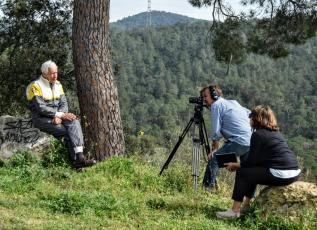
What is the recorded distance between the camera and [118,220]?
18.3ft

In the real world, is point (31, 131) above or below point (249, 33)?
below

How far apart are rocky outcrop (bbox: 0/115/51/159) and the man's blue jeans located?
2.75 metres

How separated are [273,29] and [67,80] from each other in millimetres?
7636

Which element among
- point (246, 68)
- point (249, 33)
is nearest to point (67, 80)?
point (249, 33)

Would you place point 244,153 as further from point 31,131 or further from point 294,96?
point 294,96

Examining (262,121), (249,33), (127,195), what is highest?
(249,33)

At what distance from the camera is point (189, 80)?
414 ft

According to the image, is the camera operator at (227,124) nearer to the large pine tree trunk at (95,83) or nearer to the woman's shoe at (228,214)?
the woman's shoe at (228,214)

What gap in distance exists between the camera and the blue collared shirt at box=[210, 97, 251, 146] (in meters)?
7.05

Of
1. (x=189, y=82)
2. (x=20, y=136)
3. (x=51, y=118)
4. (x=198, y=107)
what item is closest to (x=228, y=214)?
(x=198, y=107)

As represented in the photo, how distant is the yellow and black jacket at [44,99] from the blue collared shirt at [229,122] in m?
2.36

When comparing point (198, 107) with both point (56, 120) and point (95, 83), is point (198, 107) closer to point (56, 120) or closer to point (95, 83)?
point (95, 83)

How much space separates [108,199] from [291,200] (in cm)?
206

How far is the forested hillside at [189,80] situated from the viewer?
93.4 metres
